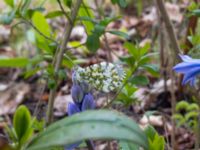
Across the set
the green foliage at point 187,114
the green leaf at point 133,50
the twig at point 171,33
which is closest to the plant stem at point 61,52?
the green leaf at point 133,50

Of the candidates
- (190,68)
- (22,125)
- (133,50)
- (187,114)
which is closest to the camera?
(22,125)

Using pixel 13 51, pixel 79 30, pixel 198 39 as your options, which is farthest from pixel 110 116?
pixel 79 30

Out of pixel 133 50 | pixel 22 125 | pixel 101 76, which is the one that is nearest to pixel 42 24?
pixel 133 50

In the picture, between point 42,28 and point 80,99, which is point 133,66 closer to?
point 42,28

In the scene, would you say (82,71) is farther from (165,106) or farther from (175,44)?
(165,106)

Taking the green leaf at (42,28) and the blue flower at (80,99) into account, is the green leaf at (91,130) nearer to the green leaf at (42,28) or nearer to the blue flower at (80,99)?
the blue flower at (80,99)

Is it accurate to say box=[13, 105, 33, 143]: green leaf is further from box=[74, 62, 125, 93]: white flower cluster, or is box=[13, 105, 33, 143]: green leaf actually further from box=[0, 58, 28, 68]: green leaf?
box=[0, 58, 28, 68]: green leaf

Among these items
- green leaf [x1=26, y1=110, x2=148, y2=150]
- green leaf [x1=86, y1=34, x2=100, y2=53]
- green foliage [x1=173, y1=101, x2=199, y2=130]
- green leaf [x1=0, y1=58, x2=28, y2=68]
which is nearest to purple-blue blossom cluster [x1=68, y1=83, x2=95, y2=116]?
green leaf [x1=26, y1=110, x2=148, y2=150]
